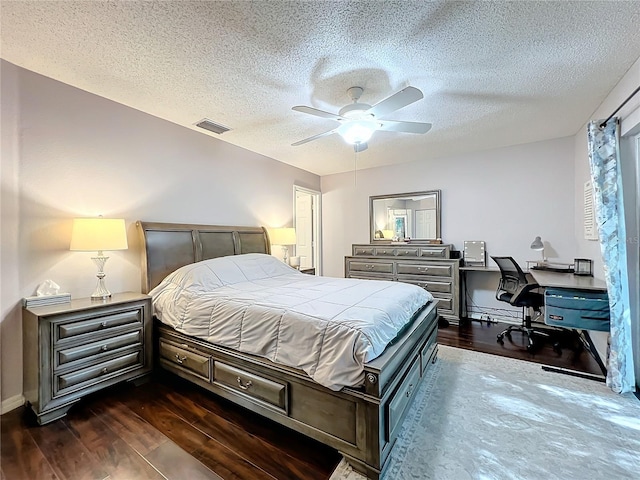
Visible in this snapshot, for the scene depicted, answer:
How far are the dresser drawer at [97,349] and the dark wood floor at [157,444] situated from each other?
0.39 metres

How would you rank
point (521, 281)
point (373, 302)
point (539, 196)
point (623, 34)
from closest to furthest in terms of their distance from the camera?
point (623, 34) < point (373, 302) < point (521, 281) < point (539, 196)

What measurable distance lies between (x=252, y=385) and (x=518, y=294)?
3.17m

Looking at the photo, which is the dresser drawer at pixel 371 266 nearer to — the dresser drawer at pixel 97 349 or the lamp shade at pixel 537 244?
the lamp shade at pixel 537 244

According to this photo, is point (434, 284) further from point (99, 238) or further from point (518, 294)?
point (99, 238)

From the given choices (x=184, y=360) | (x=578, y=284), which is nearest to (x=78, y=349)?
(x=184, y=360)

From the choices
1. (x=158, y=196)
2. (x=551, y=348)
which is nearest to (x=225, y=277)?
(x=158, y=196)

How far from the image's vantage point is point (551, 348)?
3.34 m

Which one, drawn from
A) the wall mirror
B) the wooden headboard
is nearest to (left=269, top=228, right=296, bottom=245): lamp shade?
the wooden headboard

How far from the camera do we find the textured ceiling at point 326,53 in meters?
1.69

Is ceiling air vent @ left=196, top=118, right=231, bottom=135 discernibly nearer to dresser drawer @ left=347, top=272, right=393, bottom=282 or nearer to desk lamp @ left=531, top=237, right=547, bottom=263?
dresser drawer @ left=347, top=272, right=393, bottom=282

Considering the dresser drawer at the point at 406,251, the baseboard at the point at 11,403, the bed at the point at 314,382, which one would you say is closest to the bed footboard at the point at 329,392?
the bed at the point at 314,382

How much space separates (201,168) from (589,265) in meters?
4.77

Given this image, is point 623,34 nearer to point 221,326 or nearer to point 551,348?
point 551,348

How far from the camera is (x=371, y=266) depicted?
16.3ft
